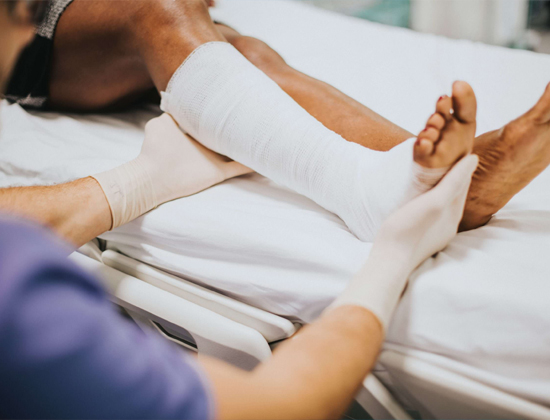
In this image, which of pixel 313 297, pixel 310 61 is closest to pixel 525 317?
pixel 313 297

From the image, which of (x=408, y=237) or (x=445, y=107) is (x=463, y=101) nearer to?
(x=445, y=107)

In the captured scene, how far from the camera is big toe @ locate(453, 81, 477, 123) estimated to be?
0.54 meters

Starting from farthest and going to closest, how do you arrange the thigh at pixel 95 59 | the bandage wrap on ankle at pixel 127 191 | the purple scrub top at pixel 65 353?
the thigh at pixel 95 59, the bandage wrap on ankle at pixel 127 191, the purple scrub top at pixel 65 353

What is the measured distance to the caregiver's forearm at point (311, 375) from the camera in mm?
345

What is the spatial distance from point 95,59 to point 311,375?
82 cm

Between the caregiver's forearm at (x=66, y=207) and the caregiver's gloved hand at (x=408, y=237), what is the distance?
44 cm

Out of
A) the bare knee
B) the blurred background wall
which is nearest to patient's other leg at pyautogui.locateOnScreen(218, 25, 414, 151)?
the bare knee

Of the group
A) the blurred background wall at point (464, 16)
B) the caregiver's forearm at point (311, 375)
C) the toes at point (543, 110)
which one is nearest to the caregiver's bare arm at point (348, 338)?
the caregiver's forearm at point (311, 375)

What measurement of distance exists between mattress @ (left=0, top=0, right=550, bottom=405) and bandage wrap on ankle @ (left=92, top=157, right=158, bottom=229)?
0.03 meters

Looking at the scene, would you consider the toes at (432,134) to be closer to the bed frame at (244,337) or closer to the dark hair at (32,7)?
the bed frame at (244,337)

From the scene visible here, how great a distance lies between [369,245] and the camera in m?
0.66

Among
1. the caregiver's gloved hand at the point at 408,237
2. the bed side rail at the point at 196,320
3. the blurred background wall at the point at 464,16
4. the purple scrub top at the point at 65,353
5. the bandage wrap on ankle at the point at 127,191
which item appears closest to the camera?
the purple scrub top at the point at 65,353

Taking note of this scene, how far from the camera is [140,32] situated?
0.83m

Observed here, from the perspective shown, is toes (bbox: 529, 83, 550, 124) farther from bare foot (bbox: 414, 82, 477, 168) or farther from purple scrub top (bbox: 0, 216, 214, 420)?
purple scrub top (bbox: 0, 216, 214, 420)
